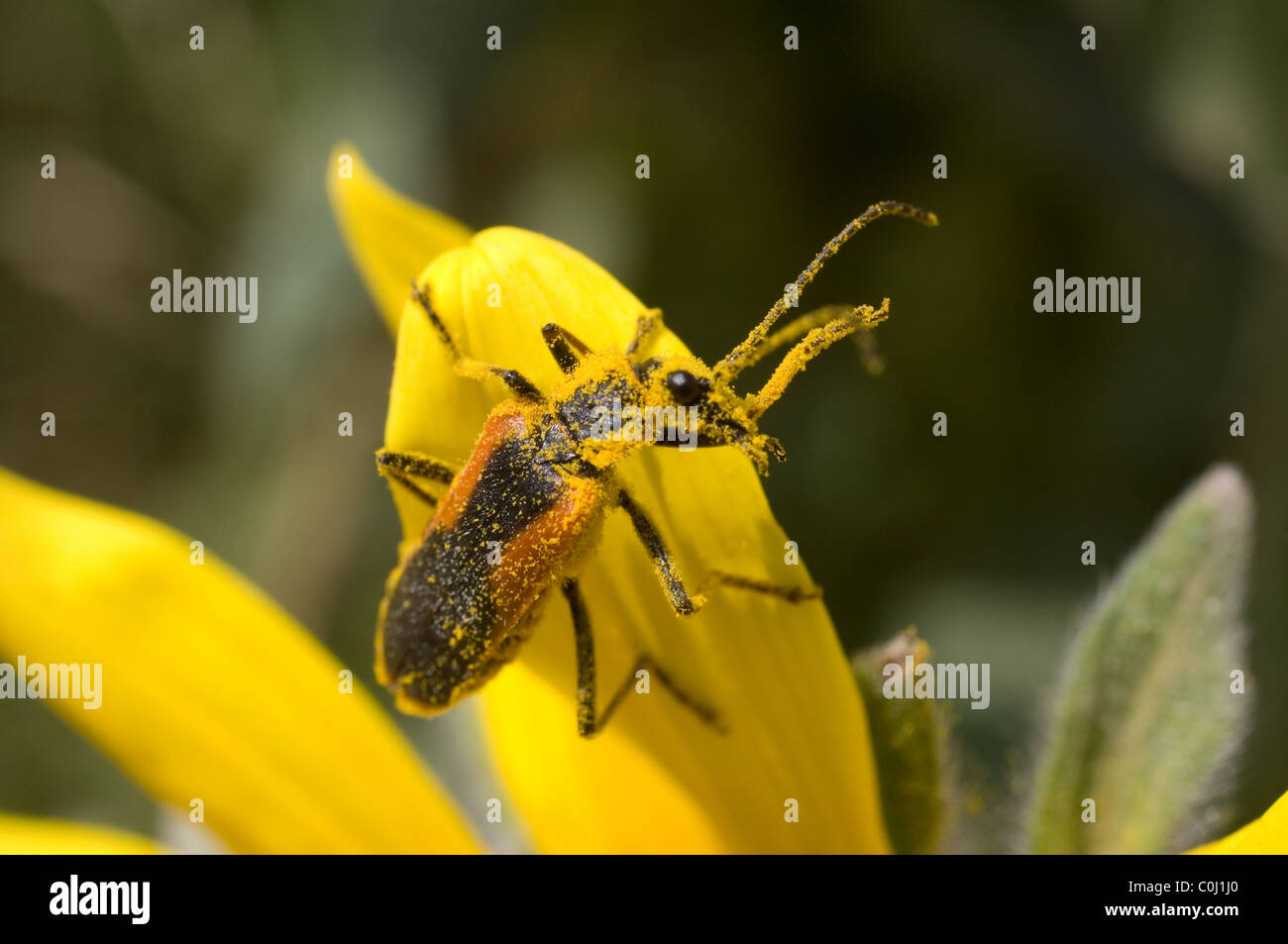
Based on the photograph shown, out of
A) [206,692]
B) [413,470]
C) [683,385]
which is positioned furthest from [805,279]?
[206,692]

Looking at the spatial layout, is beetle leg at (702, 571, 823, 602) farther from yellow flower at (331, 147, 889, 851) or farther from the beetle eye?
the beetle eye

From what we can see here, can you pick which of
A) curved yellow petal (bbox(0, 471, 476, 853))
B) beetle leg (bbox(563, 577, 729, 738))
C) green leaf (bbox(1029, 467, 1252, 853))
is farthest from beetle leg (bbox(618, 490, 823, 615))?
curved yellow petal (bbox(0, 471, 476, 853))

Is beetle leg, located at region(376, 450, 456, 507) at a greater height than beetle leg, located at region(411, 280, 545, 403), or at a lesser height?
lesser

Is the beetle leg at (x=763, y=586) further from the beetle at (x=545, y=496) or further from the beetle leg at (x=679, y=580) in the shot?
the beetle at (x=545, y=496)

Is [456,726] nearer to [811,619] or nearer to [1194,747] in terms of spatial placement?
[811,619]

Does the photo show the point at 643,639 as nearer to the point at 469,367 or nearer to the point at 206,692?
the point at 469,367

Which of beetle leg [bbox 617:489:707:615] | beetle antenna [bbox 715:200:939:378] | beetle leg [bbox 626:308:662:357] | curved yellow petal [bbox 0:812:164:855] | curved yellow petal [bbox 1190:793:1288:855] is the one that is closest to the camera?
curved yellow petal [bbox 1190:793:1288:855]
